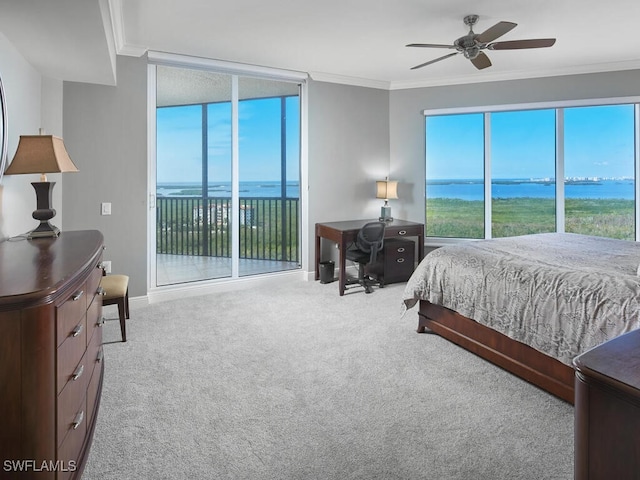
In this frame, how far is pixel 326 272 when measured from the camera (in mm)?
4930

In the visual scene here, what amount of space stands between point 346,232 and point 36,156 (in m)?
2.96

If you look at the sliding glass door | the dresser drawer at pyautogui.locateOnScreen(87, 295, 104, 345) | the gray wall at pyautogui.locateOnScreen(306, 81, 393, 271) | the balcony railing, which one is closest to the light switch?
the sliding glass door

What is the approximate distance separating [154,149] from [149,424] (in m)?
2.98

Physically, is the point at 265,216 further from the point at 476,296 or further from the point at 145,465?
the point at 145,465

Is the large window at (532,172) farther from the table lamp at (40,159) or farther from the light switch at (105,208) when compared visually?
the table lamp at (40,159)

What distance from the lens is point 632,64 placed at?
4.48m

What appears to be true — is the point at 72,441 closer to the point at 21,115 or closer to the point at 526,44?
the point at 21,115

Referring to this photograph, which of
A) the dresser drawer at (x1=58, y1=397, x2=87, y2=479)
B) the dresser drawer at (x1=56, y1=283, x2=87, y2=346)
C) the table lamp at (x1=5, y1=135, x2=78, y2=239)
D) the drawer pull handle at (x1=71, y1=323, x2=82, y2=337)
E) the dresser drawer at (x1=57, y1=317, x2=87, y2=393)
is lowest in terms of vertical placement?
the dresser drawer at (x1=58, y1=397, x2=87, y2=479)

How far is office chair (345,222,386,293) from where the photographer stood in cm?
442

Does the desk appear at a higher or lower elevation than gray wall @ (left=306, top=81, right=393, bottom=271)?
lower

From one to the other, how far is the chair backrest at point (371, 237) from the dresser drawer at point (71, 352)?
3116 millimetres

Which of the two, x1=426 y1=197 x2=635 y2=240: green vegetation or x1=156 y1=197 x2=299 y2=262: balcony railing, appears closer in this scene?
x1=156 y1=197 x2=299 y2=262: balcony railing

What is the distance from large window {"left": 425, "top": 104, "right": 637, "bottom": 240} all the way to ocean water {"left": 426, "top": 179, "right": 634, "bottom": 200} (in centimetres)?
1

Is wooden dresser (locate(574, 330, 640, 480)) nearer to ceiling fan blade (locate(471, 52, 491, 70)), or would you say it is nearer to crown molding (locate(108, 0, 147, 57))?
ceiling fan blade (locate(471, 52, 491, 70))
